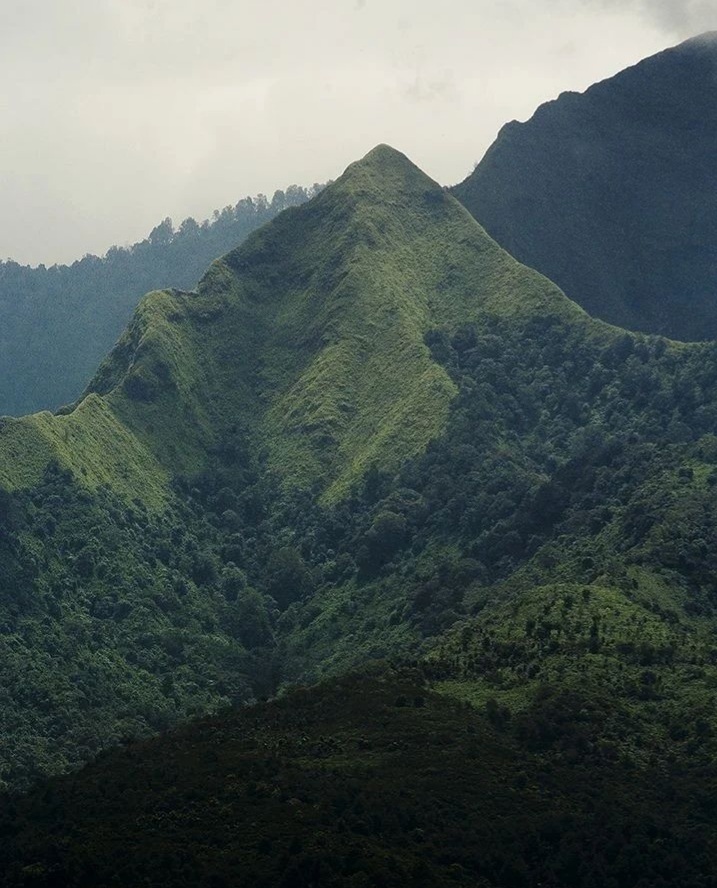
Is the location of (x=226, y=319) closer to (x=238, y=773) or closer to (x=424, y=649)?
(x=424, y=649)

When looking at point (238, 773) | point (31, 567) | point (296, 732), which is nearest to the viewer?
point (238, 773)

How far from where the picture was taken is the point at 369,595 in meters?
152

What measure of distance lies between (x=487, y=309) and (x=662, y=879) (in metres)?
107

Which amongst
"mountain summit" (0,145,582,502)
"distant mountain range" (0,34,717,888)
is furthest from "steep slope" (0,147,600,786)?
"distant mountain range" (0,34,717,888)

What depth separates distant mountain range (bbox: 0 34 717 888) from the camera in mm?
Result: 92438

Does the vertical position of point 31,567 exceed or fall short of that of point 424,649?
it exceeds it

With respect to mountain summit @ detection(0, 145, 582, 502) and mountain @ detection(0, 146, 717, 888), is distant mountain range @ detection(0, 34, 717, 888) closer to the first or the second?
mountain @ detection(0, 146, 717, 888)

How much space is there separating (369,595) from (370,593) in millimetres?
306

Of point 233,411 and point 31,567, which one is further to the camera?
point 233,411

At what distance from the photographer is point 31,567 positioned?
488ft

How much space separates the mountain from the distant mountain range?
0.28 metres

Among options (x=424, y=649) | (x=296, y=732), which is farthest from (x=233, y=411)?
(x=296, y=732)

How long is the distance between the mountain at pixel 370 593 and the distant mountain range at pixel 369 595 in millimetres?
279

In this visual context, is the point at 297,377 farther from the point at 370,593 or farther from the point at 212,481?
the point at 370,593
